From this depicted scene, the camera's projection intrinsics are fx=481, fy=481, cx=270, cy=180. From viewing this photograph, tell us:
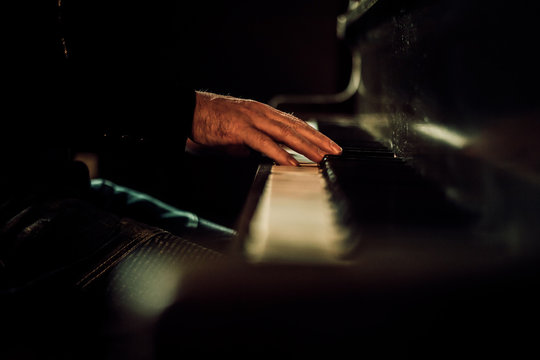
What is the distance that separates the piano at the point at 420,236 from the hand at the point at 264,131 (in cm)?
3

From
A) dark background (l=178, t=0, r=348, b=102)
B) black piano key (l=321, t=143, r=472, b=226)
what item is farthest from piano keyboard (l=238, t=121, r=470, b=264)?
dark background (l=178, t=0, r=348, b=102)

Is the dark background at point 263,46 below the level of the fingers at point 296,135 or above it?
above

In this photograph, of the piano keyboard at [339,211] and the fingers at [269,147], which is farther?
the fingers at [269,147]

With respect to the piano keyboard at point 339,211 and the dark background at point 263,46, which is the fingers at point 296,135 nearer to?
the piano keyboard at point 339,211

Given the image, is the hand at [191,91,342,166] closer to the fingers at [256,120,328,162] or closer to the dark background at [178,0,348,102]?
the fingers at [256,120,328,162]

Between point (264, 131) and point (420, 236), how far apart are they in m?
0.53

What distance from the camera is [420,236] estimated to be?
0.49 metres

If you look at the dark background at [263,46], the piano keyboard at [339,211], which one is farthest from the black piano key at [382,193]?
the dark background at [263,46]

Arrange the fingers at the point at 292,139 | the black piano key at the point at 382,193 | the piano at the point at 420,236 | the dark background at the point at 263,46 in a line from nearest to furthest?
1. the piano at the point at 420,236
2. the black piano key at the point at 382,193
3. the fingers at the point at 292,139
4. the dark background at the point at 263,46

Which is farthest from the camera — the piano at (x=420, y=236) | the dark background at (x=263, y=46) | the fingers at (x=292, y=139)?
the dark background at (x=263, y=46)

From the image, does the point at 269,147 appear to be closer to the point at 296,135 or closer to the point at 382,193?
the point at 296,135

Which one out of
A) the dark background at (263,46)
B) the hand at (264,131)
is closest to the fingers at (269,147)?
the hand at (264,131)

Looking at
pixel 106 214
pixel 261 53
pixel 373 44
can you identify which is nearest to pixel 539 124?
pixel 106 214

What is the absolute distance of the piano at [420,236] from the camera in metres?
0.40
